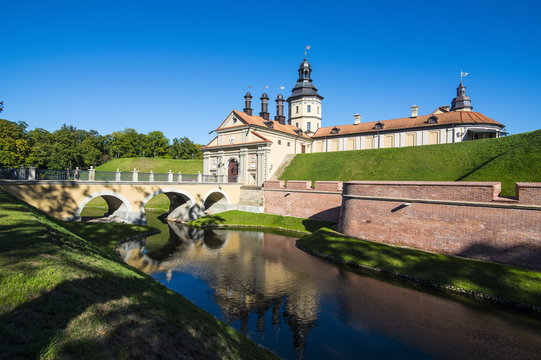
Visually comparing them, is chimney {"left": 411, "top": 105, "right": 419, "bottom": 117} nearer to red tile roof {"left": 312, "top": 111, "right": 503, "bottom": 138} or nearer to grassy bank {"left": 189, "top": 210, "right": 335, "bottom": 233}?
red tile roof {"left": 312, "top": 111, "right": 503, "bottom": 138}

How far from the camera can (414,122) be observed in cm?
4041

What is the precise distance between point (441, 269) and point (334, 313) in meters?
6.53

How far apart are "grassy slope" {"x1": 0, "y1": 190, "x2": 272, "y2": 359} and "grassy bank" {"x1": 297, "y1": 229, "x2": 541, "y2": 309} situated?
984cm

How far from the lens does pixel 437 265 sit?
47.8 ft

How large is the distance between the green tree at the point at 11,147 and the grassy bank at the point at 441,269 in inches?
2008

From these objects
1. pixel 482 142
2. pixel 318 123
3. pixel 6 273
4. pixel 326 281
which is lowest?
pixel 326 281

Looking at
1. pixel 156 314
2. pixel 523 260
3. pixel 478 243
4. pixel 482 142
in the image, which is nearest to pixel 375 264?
pixel 478 243

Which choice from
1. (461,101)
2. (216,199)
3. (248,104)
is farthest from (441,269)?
(461,101)

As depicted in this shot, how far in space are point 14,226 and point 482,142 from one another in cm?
3452

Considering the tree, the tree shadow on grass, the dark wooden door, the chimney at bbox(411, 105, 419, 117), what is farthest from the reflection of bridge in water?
the tree

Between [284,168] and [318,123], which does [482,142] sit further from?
[318,123]

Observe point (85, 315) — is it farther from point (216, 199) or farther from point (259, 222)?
point (216, 199)

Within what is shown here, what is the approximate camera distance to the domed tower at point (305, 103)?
49969mm

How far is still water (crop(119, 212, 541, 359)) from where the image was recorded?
354 inches
